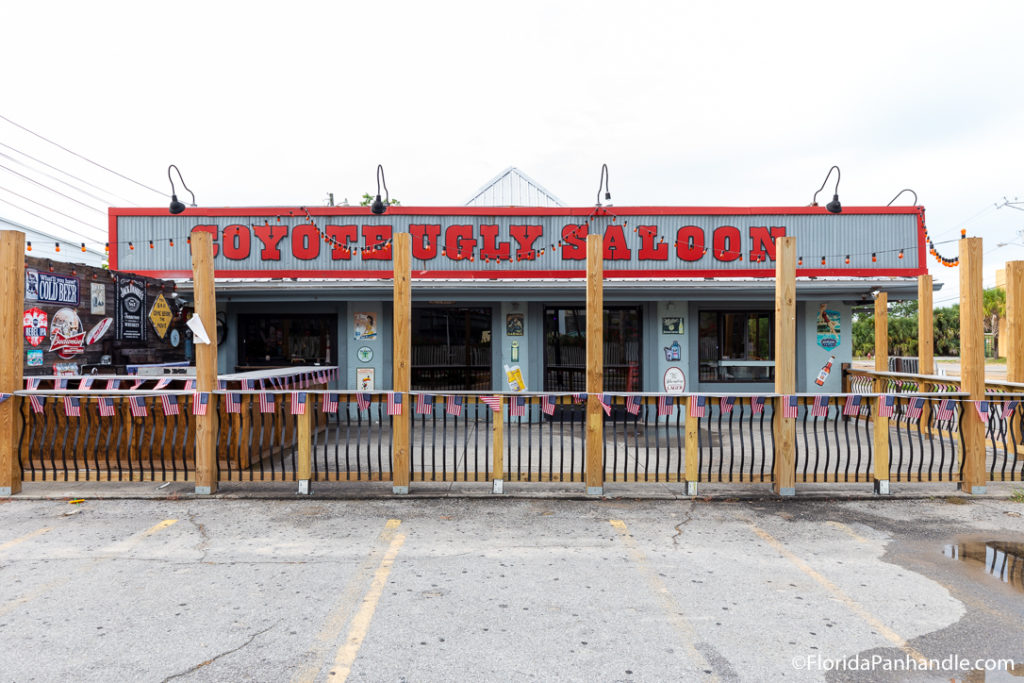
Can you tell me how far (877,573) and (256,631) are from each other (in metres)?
4.96

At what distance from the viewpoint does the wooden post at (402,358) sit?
7348 mm

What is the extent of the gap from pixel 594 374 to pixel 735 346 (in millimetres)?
7915

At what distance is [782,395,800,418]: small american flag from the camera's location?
7.26m

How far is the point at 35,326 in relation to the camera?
8.84m

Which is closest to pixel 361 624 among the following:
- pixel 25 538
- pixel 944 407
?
pixel 25 538

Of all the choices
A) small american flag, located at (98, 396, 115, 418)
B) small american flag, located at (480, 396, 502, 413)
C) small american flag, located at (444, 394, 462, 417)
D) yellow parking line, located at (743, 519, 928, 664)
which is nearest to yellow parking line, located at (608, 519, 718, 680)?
yellow parking line, located at (743, 519, 928, 664)

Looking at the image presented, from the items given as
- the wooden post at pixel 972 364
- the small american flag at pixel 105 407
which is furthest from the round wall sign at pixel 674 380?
the small american flag at pixel 105 407

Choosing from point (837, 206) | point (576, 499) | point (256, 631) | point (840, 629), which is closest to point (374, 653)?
point (256, 631)

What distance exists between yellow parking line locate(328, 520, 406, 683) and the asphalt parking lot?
2 centimetres

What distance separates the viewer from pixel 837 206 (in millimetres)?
10680

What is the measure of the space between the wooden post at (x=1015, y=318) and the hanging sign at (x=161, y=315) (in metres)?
15.2

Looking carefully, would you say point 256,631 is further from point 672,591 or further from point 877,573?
point 877,573

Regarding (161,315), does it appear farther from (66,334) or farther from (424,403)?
(424,403)

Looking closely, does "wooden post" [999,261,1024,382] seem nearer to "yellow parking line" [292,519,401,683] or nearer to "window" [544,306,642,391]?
"window" [544,306,642,391]
